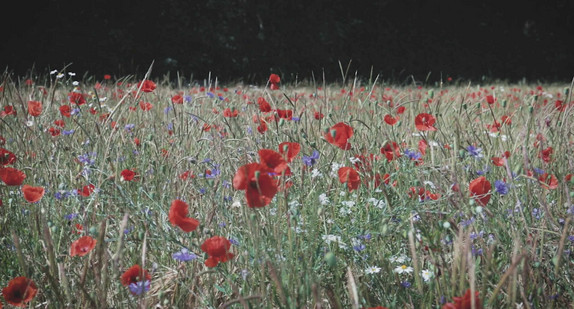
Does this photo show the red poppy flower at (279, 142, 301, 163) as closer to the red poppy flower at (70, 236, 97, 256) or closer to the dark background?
the red poppy flower at (70, 236, 97, 256)

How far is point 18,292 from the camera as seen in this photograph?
0.85 meters

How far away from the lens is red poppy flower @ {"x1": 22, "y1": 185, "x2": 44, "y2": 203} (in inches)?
40.3

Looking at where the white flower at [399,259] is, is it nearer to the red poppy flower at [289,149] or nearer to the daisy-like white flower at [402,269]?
the daisy-like white flower at [402,269]

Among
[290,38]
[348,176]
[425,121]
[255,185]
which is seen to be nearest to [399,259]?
[348,176]

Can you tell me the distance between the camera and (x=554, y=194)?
1.53 metres

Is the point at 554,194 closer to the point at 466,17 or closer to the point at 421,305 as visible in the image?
the point at 421,305

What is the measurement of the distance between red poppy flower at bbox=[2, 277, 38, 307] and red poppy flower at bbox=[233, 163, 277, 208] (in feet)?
1.37

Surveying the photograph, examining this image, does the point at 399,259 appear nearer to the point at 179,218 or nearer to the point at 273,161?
the point at 273,161

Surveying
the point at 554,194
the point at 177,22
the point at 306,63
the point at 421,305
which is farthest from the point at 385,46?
the point at 421,305

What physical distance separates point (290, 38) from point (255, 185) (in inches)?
340

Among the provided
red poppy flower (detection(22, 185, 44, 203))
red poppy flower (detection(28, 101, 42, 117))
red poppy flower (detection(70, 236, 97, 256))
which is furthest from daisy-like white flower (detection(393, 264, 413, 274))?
red poppy flower (detection(28, 101, 42, 117))

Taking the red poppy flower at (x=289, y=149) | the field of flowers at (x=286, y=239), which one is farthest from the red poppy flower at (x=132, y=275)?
the red poppy flower at (x=289, y=149)

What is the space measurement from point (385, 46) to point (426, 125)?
31.2ft

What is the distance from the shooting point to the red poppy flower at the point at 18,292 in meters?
0.83
